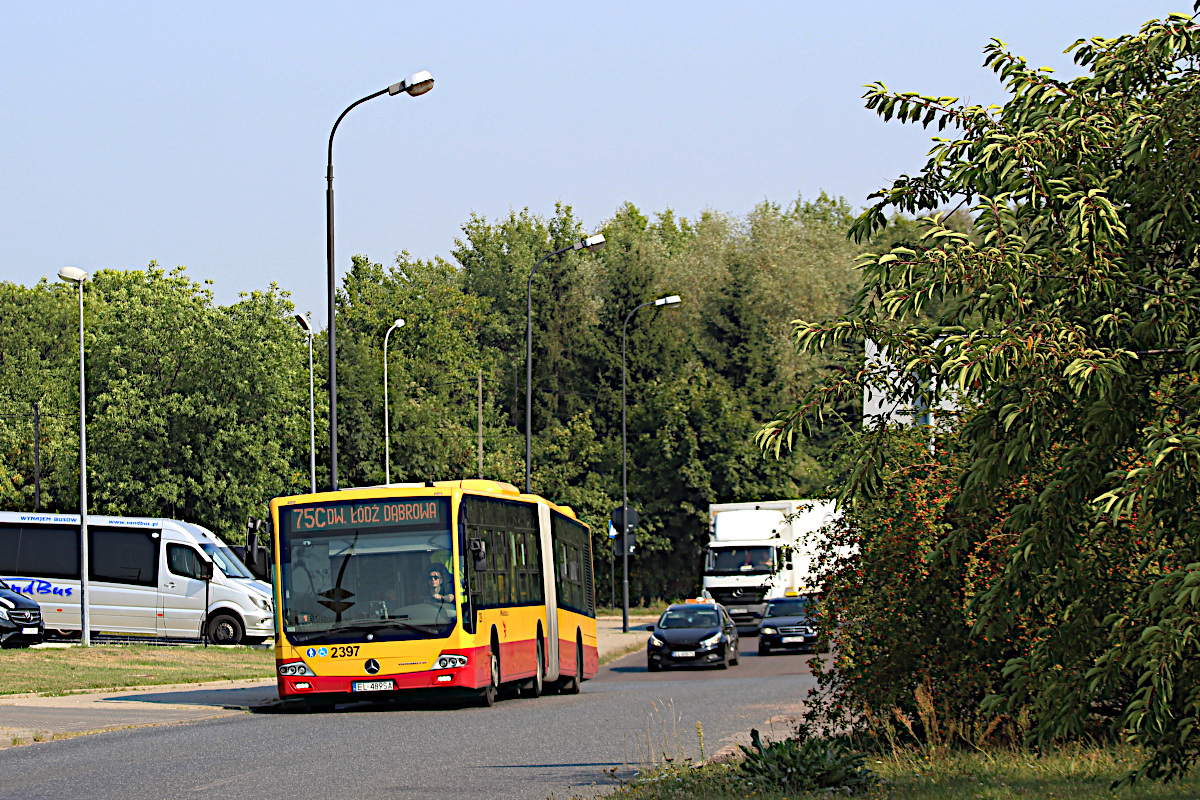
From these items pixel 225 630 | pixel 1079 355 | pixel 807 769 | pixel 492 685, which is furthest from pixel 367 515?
pixel 225 630

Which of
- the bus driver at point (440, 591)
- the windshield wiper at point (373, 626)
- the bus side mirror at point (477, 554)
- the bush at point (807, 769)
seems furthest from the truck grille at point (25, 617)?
the bush at point (807, 769)

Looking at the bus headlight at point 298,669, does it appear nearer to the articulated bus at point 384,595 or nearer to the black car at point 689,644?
the articulated bus at point 384,595

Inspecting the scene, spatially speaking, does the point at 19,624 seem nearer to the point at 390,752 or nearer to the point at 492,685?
the point at 492,685

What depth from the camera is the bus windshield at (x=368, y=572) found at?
18.7m

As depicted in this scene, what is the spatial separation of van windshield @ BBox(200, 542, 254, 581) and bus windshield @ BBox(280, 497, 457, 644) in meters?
18.5

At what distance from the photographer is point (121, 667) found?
27.3 meters

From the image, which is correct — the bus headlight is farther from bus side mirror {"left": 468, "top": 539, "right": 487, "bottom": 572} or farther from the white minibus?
the white minibus

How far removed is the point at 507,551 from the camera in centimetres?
2111

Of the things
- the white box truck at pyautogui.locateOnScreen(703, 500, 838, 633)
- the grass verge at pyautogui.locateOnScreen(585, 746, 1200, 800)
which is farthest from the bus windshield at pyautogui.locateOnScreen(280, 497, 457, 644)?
the white box truck at pyautogui.locateOnScreen(703, 500, 838, 633)

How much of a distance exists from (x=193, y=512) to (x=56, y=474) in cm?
1259

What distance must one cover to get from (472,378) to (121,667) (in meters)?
58.8

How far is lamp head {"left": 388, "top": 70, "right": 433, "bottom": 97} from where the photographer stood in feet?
83.7

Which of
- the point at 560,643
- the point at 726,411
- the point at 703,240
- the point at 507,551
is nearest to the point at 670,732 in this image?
the point at 507,551

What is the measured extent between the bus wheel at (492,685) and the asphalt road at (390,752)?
264mm
